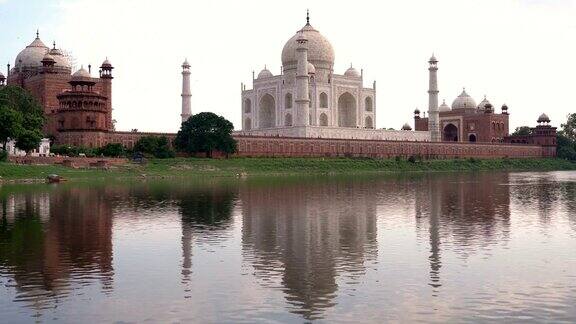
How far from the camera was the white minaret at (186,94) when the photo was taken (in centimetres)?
5944

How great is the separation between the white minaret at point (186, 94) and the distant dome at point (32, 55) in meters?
10.7

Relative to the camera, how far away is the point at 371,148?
62.2 m

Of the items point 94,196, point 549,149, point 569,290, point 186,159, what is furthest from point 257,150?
point 569,290

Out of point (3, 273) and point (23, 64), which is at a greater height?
point (23, 64)

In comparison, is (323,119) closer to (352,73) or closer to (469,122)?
(352,73)

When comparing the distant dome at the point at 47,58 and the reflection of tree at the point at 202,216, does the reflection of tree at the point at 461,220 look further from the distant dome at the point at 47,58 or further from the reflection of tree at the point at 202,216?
the distant dome at the point at 47,58

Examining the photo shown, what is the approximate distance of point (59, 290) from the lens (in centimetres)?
952

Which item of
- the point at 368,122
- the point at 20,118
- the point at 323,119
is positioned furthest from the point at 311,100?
the point at 20,118

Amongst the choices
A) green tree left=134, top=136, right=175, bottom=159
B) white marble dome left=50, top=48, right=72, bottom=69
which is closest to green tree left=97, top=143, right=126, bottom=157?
green tree left=134, top=136, right=175, bottom=159

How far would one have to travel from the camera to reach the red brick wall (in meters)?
55.3

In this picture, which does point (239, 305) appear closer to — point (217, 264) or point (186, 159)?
point (217, 264)

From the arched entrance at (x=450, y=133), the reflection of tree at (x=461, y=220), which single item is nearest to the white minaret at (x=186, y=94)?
the arched entrance at (x=450, y=133)

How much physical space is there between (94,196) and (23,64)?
117 feet

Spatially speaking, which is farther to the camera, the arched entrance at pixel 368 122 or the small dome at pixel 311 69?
the arched entrance at pixel 368 122
